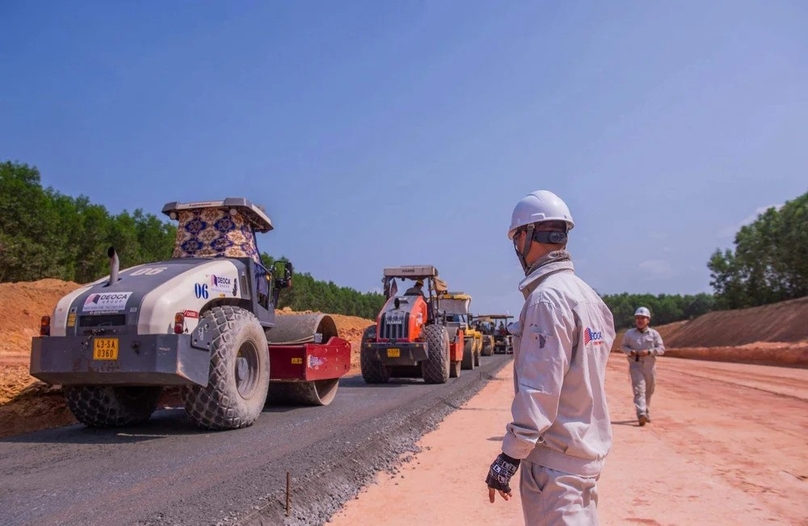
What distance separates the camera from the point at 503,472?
254 centimetres

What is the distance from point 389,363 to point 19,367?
27.7 feet

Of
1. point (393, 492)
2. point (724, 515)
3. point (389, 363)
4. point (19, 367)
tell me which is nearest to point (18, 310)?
point (19, 367)

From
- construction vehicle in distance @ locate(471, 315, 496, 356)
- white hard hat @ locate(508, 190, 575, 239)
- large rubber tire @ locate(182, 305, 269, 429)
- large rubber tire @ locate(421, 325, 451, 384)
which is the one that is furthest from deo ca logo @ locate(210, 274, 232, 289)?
construction vehicle in distance @ locate(471, 315, 496, 356)

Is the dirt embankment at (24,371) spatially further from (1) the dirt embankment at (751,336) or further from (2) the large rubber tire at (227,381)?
(1) the dirt embankment at (751,336)

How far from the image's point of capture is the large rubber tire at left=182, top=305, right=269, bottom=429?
6949 mm

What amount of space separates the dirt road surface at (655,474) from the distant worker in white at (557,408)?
248 centimetres

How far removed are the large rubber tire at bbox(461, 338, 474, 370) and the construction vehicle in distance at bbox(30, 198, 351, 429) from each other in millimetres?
12724

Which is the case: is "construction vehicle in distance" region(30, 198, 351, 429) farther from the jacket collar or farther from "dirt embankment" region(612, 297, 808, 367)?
"dirt embankment" region(612, 297, 808, 367)

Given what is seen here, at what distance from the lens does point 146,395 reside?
7.88 meters

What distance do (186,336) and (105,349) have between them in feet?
2.68

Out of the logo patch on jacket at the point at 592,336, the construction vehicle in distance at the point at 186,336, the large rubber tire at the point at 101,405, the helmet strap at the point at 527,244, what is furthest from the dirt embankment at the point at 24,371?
the logo patch on jacket at the point at 592,336

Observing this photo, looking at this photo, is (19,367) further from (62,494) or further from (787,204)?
(787,204)

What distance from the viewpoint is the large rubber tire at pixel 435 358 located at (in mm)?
14938

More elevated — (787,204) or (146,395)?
(787,204)
